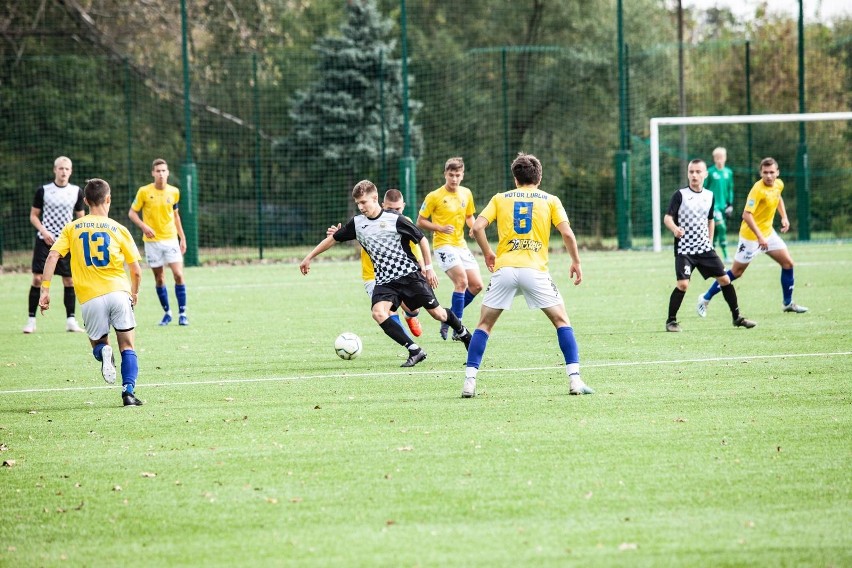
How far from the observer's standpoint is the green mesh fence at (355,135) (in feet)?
98.3

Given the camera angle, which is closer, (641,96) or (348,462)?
(348,462)

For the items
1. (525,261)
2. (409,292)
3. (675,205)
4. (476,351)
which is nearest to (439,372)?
(409,292)

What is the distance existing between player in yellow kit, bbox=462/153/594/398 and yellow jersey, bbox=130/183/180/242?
7212mm

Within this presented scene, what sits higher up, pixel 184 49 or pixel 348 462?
pixel 184 49

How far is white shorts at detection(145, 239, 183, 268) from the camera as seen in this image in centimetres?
1444

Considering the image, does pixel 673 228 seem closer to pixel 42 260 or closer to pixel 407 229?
pixel 407 229

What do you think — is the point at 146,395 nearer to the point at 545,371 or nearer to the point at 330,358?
the point at 330,358

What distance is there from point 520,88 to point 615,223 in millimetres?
7653

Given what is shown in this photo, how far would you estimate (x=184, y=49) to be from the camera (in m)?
26.0

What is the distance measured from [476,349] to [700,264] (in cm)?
501

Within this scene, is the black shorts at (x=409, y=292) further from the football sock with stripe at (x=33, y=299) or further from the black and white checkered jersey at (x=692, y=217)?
the football sock with stripe at (x=33, y=299)

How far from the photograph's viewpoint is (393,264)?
401 inches

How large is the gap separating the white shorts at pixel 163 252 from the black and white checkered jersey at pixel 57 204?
1050 mm

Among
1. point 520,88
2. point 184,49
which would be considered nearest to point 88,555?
point 184,49
